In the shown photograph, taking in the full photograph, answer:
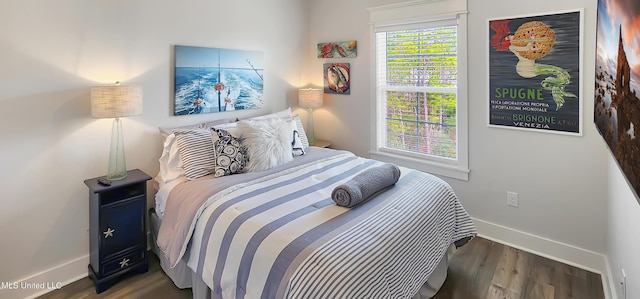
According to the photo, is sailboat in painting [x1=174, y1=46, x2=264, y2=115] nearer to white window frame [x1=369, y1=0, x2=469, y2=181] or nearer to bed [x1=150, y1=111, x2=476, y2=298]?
bed [x1=150, y1=111, x2=476, y2=298]

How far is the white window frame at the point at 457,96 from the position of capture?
2.97m

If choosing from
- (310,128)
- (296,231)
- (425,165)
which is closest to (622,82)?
(296,231)

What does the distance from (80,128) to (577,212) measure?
143 inches

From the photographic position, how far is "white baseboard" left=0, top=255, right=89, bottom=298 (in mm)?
2207

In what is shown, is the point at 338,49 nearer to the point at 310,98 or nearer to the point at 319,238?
the point at 310,98

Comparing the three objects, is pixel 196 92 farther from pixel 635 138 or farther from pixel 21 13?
pixel 635 138

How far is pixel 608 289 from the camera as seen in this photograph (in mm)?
2262

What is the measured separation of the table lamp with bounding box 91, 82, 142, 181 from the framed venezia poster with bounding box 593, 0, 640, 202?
2.54m

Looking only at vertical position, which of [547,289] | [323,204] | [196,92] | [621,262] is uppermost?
[196,92]

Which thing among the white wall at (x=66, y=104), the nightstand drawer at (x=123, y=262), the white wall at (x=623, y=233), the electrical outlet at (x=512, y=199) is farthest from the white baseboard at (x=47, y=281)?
the electrical outlet at (x=512, y=199)

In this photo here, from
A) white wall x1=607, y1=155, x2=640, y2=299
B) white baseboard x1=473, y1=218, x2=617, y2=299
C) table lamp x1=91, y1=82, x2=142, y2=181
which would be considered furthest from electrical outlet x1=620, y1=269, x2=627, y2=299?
table lamp x1=91, y1=82, x2=142, y2=181

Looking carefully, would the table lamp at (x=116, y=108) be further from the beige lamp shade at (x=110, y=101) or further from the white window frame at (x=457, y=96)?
the white window frame at (x=457, y=96)

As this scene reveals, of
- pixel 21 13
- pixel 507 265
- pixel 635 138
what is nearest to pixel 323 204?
pixel 635 138

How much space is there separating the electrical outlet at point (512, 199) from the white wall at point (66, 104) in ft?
9.06
